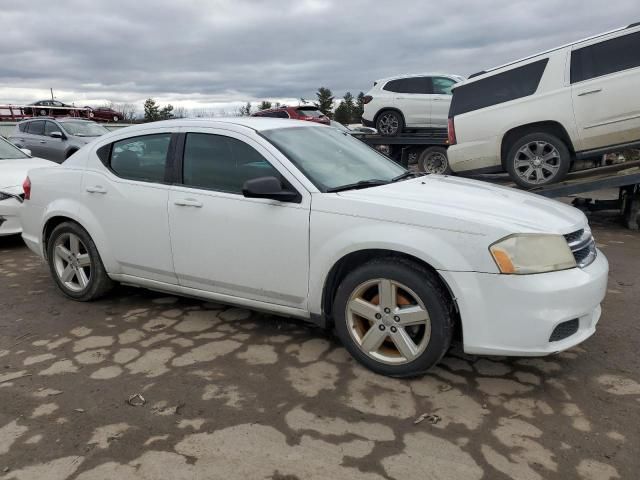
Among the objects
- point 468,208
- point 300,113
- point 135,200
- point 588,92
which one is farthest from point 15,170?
point 300,113

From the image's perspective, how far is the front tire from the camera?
167 inches

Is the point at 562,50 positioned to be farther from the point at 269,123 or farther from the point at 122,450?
the point at 122,450

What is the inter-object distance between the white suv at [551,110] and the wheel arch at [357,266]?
4960mm

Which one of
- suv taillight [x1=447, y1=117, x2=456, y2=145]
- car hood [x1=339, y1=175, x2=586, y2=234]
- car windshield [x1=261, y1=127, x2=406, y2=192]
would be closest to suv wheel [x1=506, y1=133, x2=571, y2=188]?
suv taillight [x1=447, y1=117, x2=456, y2=145]

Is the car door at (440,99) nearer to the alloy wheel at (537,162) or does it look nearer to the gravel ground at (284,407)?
the alloy wheel at (537,162)

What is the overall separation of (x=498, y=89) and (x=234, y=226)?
561cm

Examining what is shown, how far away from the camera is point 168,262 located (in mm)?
3826

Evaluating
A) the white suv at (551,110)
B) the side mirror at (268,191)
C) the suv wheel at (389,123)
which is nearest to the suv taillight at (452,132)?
the white suv at (551,110)

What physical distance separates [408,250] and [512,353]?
79 centimetres

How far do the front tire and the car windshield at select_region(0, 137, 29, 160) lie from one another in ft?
13.5

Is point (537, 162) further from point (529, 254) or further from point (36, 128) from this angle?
point (36, 128)

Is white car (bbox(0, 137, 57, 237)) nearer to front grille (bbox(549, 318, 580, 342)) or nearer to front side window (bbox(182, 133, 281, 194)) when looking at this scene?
front side window (bbox(182, 133, 281, 194))

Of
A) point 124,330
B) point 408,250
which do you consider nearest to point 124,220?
point 124,330

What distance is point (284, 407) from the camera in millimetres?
2795
